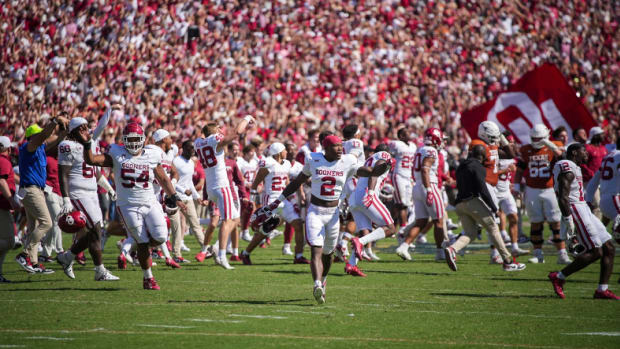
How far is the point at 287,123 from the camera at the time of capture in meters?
26.6

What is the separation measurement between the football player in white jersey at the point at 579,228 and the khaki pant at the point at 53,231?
709cm

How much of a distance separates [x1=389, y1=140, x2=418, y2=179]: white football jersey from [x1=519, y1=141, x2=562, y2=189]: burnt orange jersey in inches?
85.5

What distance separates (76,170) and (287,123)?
15995 millimetres

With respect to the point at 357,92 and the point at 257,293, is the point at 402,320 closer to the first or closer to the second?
the point at 257,293

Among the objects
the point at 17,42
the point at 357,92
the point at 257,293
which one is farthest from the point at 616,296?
the point at 357,92

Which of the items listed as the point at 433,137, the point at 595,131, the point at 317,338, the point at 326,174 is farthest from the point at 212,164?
the point at 595,131

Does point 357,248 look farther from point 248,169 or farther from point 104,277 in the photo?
point 248,169

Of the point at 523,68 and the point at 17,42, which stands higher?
the point at 17,42

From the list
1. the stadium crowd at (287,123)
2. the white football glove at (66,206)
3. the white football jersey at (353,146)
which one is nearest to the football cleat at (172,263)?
the stadium crowd at (287,123)

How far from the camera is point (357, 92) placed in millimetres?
29766

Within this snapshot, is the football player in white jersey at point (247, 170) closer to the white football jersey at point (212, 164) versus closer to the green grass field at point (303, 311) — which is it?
the white football jersey at point (212, 164)

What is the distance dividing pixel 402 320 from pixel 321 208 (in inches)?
67.3

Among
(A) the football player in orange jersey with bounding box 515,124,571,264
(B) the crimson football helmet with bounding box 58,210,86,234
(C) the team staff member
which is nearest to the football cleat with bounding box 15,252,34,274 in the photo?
(C) the team staff member

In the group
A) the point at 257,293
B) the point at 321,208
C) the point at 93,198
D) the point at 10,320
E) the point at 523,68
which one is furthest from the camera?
the point at 523,68
